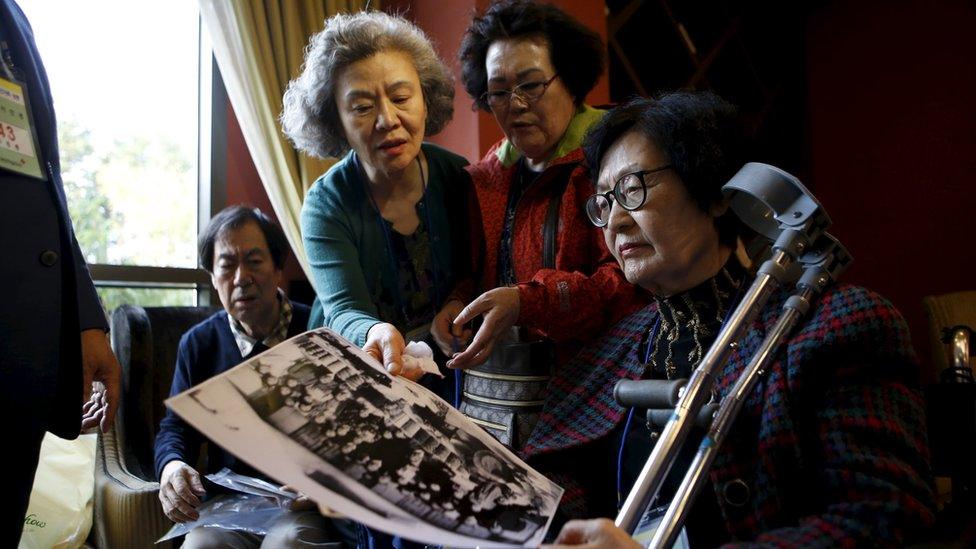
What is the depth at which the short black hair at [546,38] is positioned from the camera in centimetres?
152

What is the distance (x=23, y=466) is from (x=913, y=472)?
1.19m

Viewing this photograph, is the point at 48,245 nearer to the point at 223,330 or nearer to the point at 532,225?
the point at 532,225

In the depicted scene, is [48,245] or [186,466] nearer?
[48,245]

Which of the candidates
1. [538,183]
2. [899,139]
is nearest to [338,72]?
[538,183]

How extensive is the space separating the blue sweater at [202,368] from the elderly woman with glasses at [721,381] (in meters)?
1.11

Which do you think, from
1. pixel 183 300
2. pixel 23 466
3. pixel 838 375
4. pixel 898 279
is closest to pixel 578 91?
pixel 838 375

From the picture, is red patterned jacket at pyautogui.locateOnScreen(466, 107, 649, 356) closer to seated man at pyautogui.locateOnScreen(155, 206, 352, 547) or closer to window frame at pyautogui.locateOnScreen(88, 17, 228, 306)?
seated man at pyautogui.locateOnScreen(155, 206, 352, 547)

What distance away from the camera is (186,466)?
6.03 ft

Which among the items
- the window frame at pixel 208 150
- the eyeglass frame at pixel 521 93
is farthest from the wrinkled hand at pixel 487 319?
the window frame at pixel 208 150

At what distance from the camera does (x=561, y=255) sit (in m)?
1.39

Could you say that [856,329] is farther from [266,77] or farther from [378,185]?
[266,77]

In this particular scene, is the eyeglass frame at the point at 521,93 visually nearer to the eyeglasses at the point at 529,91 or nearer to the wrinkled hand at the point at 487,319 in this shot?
the eyeglasses at the point at 529,91

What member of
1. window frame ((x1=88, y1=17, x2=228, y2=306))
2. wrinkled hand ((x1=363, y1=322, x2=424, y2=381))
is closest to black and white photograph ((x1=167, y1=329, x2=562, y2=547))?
wrinkled hand ((x1=363, y1=322, x2=424, y2=381))

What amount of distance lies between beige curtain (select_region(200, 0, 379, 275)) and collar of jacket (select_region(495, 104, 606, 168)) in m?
1.45
